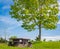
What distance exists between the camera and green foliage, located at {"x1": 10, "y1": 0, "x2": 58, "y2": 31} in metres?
48.3

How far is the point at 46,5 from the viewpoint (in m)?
49.6

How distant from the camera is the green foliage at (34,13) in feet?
159

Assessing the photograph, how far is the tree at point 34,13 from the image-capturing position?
48.3 metres

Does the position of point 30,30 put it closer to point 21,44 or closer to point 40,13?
point 40,13

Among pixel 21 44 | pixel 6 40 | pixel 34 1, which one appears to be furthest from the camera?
pixel 34 1

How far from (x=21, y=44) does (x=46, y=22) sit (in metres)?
15.2

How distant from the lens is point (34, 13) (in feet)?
158

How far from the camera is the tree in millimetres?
48312

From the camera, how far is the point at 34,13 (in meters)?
48.3

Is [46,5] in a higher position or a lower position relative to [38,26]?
higher

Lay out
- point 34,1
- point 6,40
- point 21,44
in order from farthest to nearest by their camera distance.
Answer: point 34,1 → point 6,40 → point 21,44

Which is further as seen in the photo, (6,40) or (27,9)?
(27,9)

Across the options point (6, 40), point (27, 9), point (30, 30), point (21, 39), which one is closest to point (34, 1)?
point (27, 9)

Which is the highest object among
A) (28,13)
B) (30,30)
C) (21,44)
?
(28,13)
